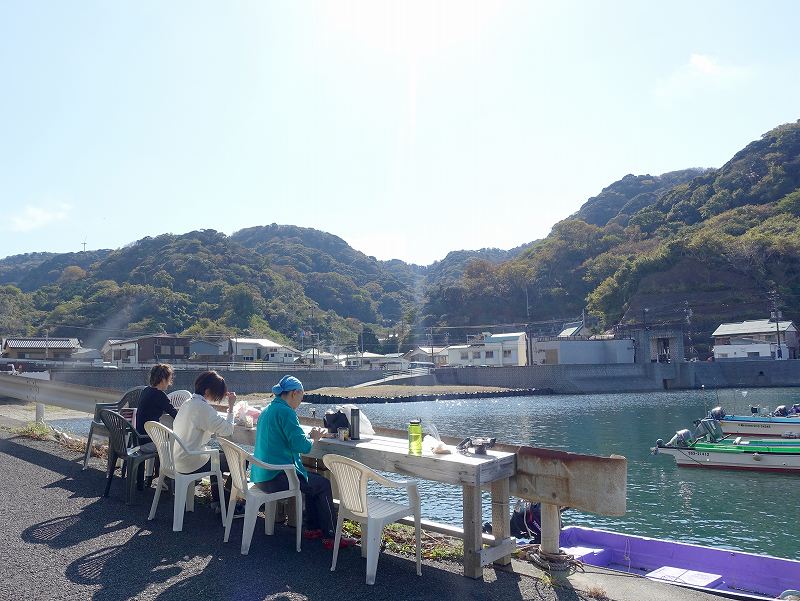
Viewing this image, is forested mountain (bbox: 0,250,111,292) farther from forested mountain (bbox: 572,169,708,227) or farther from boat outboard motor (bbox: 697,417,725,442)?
forested mountain (bbox: 572,169,708,227)

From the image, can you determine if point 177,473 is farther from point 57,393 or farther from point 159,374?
point 57,393

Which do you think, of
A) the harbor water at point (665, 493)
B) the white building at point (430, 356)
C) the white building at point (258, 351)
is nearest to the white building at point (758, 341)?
the white building at point (430, 356)

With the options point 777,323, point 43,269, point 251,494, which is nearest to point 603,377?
point 777,323

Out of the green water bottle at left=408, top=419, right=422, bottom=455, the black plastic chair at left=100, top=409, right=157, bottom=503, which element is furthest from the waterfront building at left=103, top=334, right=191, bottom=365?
the green water bottle at left=408, top=419, right=422, bottom=455

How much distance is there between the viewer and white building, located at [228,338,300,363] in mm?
73938

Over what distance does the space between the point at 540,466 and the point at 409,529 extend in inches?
64.5

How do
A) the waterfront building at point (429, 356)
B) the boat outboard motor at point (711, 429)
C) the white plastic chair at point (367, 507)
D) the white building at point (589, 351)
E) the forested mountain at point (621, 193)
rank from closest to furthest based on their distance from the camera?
1. the white plastic chair at point (367, 507)
2. the boat outboard motor at point (711, 429)
3. the white building at point (589, 351)
4. the waterfront building at point (429, 356)
5. the forested mountain at point (621, 193)

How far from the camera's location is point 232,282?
111000mm

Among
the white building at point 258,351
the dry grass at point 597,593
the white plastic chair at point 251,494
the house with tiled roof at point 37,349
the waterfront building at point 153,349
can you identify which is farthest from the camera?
the white building at point 258,351

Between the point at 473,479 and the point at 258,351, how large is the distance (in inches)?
2953

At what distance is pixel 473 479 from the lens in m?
3.89

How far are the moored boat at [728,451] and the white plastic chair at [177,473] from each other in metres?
16.3

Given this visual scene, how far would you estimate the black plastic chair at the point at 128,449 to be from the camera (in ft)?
19.3

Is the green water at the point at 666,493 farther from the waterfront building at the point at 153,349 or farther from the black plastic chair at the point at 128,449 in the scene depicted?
the waterfront building at the point at 153,349
